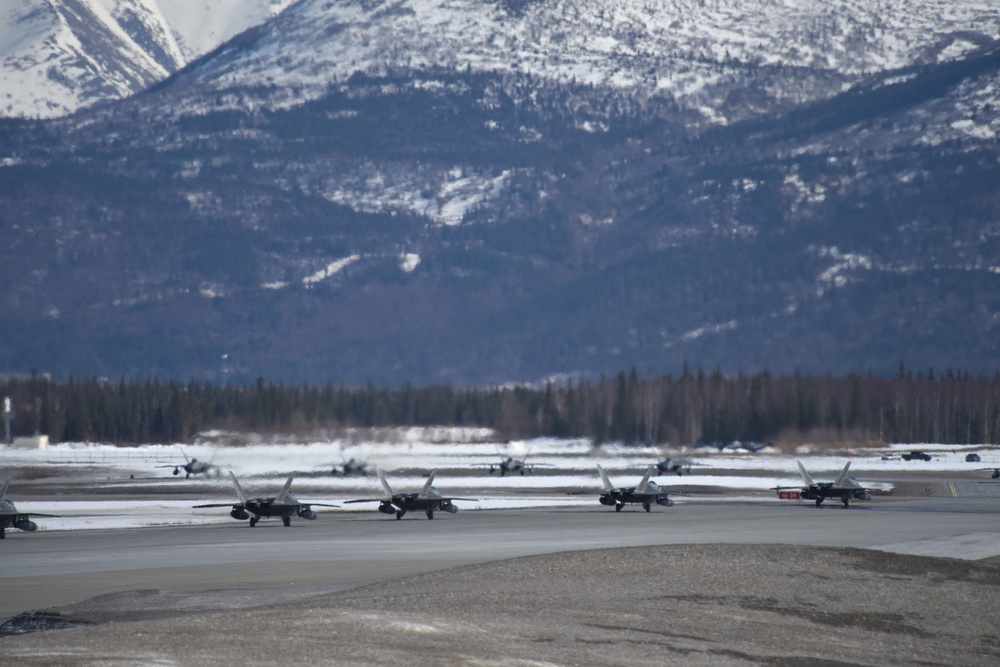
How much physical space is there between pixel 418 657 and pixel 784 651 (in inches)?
296

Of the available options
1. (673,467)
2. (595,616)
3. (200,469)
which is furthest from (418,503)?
(673,467)

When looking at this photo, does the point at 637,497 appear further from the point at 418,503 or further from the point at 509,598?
the point at 509,598

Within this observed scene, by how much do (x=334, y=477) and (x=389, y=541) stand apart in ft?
248

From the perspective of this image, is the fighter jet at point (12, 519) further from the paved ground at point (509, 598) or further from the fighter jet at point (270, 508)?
the fighter jet at point (270, 508)

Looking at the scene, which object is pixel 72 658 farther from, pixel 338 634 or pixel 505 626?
pixel 505 626

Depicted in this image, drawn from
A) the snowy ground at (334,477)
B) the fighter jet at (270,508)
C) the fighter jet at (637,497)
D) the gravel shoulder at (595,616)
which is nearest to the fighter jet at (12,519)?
the snowy ground at (334,477)

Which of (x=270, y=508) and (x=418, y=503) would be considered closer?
(x=270, y=508)

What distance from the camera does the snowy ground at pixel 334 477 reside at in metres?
85.9

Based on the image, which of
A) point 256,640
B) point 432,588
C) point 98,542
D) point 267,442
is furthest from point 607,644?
point 267,442

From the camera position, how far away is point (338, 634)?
87.5 feet

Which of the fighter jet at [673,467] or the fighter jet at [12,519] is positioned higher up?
the fighter jet at [673,467]

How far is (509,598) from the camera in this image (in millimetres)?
33156

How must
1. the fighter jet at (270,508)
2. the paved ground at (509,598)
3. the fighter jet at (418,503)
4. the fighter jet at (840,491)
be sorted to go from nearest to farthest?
the paved ground at (509,598) < the fighter jet at (270,508) < the fighter jet at (418,503) < the fighter jet at (840,491)

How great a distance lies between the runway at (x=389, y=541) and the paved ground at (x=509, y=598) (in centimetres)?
20
